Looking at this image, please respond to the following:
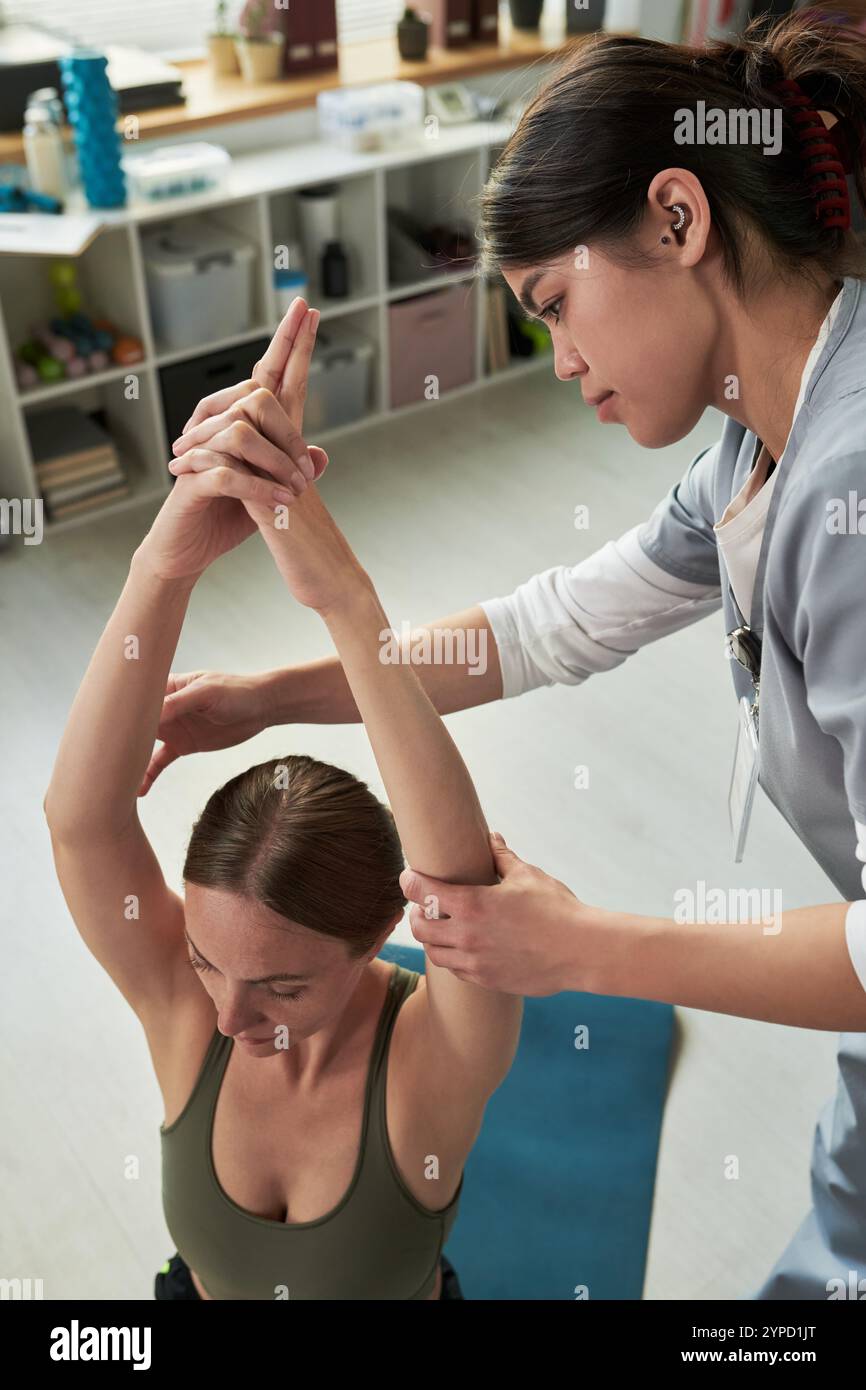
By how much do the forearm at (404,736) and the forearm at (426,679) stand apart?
15.4 inches

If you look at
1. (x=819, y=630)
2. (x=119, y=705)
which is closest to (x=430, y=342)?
(x=119, y=705)

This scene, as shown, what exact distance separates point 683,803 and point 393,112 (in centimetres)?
227

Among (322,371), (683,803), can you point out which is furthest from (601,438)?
(683,803)

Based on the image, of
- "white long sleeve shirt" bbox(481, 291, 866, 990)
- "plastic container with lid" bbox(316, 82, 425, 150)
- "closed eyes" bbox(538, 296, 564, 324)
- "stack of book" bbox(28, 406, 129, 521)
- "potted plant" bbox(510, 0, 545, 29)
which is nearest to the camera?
"closed eyes" bbox(538, 296, 564, 324)

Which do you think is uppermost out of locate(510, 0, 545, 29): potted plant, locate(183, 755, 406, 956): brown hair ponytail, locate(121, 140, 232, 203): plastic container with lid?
locate(510, 0, 545, 29): potted plant

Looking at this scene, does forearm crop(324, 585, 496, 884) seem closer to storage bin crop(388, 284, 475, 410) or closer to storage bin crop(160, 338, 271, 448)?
storage bin crop(160, 338, 271, 448)

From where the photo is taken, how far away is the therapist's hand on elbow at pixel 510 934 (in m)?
1.11

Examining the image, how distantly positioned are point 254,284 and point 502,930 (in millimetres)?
2956

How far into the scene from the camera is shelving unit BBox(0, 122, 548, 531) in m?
3.39

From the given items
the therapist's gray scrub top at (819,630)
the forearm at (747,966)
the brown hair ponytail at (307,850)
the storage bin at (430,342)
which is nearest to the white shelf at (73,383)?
the storage bin at (430,342)

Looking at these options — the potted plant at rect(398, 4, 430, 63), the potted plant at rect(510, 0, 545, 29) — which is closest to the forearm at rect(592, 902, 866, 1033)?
the potted plant at rect(398, 4, 430, 63)

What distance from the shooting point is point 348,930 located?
1241 mm

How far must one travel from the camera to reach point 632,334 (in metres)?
1.13

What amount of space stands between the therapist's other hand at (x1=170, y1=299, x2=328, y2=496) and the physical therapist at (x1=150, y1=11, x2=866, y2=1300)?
0.01 meters
